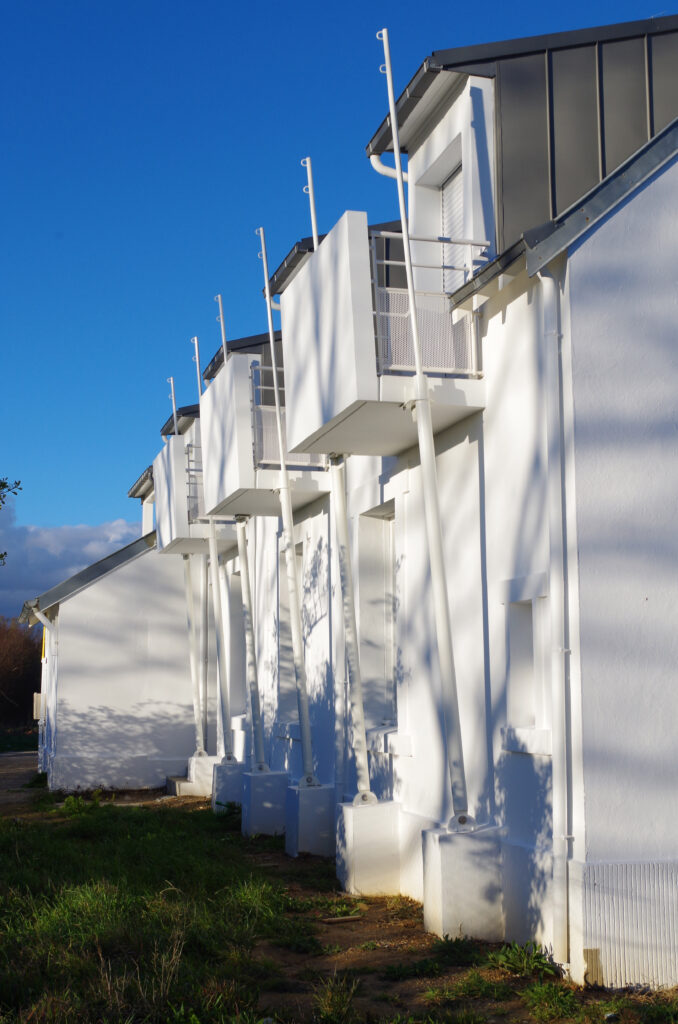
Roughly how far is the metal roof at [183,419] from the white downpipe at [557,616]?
13119mm

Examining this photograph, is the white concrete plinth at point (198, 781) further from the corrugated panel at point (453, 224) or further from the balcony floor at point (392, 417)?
the corrugated panel at point (453, 224)

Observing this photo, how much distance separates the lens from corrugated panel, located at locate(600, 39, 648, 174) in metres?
9.59

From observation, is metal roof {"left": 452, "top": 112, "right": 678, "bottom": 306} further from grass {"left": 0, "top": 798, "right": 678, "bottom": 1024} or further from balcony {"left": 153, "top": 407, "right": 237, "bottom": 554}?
balcony {"left": 153, "top": 407, "right": 237, "bottom": 554}

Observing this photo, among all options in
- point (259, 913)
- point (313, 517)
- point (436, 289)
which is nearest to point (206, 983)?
point (259, 913)

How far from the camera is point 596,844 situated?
7434 mm

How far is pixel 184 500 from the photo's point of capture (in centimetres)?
1816

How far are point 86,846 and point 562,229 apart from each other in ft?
26.0

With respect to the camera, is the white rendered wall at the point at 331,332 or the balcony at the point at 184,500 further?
the balcony at the point at 184,500

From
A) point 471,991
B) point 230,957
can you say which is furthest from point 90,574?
point 471,991

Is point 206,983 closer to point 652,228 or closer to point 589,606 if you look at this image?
point 589,606

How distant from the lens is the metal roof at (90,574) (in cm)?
2055

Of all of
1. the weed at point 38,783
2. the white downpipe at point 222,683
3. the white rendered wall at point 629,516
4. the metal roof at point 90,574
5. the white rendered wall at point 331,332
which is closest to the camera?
the white rendered wall at point 629,516

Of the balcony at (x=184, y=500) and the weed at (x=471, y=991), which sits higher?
the balcony at (x=184, y=500)

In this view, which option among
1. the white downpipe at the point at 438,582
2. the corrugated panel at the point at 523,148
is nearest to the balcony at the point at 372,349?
the white downpipe at the point at 438,582
